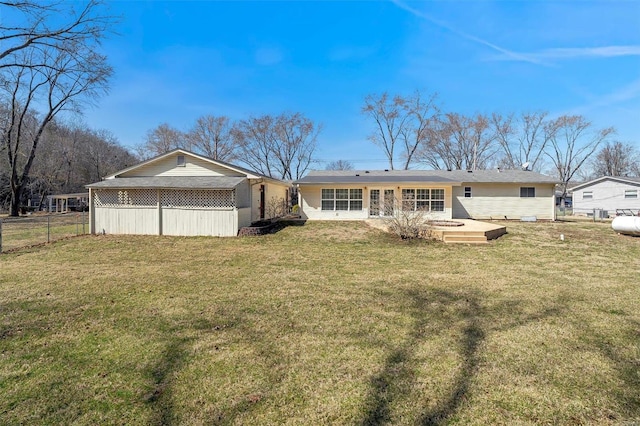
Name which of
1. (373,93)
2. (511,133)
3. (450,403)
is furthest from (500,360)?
(511,133)

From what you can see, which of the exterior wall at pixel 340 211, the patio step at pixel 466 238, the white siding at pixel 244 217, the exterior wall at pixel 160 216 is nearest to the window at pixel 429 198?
the exterior wall at pixel 340 211

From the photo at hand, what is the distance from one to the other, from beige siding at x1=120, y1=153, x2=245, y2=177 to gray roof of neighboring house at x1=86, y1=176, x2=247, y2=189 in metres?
0.33

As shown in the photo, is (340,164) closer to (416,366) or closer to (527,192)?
(527,192)

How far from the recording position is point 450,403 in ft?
8.21

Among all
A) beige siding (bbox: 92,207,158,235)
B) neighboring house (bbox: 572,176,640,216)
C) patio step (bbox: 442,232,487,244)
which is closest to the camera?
patio step (bbox: 442,232,487,244)

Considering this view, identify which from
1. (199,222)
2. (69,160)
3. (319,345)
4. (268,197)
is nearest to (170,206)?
(199,222)

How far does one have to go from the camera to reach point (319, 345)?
3.54 m

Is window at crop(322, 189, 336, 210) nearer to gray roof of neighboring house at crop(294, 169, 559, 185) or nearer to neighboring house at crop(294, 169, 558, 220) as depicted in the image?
neighboring house at crop(294, 169, 558, 220)

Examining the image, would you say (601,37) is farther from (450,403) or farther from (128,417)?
(128,417)

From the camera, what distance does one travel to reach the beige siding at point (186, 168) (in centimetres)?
1467

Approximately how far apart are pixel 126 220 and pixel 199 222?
3.38 meters

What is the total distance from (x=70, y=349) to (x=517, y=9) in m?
14.4

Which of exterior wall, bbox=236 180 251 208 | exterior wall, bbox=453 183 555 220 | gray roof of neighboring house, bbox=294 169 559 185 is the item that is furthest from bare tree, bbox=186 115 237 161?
exterior wall, bbox=453 183 555 220

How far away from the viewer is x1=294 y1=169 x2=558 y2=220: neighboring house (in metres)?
17.9
